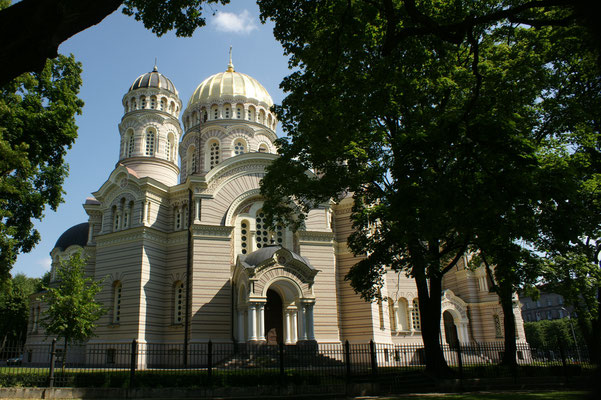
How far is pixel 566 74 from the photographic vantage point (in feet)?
54.7

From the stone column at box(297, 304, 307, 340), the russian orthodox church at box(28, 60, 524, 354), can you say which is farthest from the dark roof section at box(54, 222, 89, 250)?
the stone column at box(297, 304, 307, 340)

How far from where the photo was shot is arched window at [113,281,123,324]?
2434 cm

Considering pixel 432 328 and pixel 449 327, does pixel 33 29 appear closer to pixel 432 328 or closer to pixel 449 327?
pixel 432 328

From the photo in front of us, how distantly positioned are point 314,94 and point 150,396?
10.1 m

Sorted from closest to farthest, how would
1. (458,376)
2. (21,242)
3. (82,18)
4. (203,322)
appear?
(82,18) → (458,376) → (21,242) → (203,322)

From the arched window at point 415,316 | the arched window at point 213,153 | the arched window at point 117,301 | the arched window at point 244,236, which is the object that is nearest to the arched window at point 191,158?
the arched window at point 213,153

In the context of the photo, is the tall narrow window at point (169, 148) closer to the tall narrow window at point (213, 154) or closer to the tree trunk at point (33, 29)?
the tall narrow window at point (213, 154)

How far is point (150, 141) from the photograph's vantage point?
105 feet

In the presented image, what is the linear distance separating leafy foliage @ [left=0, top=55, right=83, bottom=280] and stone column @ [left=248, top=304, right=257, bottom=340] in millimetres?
10074

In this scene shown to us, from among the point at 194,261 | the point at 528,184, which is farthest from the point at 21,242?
the point at 528,184

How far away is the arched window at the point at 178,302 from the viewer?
80.6ft

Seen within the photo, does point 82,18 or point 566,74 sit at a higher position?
point 566,74

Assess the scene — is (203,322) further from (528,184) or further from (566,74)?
(566,74)

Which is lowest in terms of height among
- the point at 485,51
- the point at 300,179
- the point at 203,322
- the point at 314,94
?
the point at 203,322
